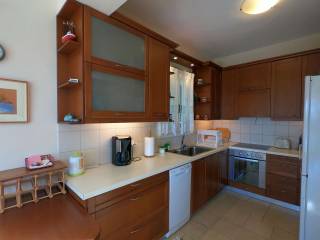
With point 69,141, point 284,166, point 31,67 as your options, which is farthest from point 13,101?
point 284,166

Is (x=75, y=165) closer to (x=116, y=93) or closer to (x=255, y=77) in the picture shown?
(x=116, y=93)

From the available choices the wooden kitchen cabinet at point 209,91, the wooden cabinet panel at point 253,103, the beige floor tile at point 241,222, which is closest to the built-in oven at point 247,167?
the beige floor tile at point 241,222

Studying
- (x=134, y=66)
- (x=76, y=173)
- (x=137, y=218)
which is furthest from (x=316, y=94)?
(x=76, y=173)

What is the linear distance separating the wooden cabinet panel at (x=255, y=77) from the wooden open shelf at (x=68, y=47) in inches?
107

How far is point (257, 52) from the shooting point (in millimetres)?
3055

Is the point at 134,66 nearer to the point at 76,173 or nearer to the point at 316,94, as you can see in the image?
the point at 76,173

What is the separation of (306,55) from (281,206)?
227 centimetres

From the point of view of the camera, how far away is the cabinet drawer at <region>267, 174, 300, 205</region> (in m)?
2.38

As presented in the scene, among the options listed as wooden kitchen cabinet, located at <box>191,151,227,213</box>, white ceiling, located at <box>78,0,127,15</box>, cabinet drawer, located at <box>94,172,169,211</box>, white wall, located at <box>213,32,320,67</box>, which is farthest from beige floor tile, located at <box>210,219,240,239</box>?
white wall, located at <box>213,32,320,67</box>

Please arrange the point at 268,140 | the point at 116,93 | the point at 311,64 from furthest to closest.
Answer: the point at 268,140, the point at 311,64, the point at 116,93

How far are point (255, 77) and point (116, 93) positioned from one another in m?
2.45

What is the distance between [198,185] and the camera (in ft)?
7.41

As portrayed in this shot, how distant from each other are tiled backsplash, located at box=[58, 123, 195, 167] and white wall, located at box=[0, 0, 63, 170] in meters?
0.09

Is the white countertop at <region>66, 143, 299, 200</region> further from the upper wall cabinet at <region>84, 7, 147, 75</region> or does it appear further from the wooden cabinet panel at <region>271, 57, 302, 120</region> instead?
the wooden cabinet panel at <region>271, 57, 302, 120</region>
